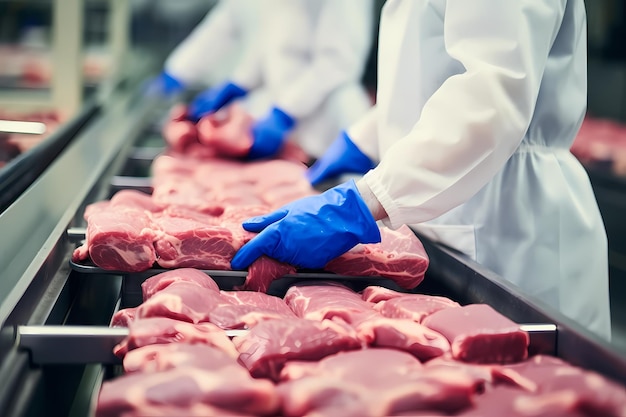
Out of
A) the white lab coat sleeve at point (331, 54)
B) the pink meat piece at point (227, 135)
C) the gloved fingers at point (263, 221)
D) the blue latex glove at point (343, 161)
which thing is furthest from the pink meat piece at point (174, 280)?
the white lab coat sleeve at point (331, 54)

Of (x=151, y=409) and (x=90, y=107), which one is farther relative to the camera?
(x=90, y=107)

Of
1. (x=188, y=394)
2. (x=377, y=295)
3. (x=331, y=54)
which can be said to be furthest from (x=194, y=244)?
(x=331, y=54)

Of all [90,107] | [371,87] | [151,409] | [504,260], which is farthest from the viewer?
[371,87]

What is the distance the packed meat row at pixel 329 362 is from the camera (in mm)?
1007

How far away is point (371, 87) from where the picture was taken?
773cm

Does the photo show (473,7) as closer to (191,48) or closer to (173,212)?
(173,212)

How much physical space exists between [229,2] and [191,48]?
0.42m

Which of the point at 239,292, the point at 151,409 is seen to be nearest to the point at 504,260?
the point at 239,292

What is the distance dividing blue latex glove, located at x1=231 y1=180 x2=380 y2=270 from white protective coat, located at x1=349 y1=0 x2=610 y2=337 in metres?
0.07

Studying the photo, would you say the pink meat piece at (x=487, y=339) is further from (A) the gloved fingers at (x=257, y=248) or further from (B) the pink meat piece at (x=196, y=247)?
(B) the pink meat piece at (x=196, y=247)

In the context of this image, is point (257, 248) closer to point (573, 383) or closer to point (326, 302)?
point (326, 302)

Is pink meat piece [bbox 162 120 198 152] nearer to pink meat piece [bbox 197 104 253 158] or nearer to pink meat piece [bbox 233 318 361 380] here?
pink meat piece [bbox 197 104 253 158]

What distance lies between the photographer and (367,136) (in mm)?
2412

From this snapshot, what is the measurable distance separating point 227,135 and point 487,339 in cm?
207
